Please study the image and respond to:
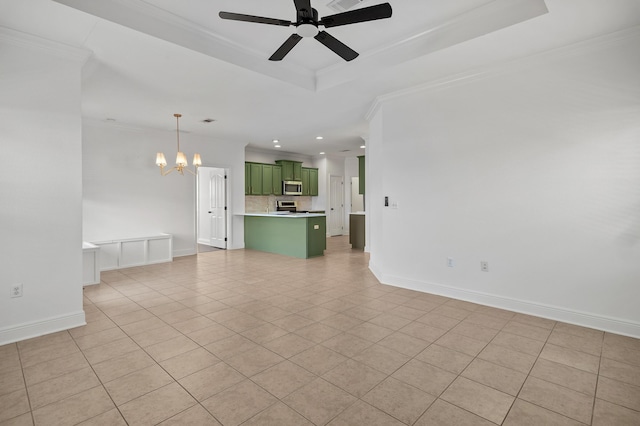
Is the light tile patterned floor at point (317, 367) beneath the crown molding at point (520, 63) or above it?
beneath

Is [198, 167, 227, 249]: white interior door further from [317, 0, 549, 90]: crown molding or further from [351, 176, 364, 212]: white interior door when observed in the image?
[317, 0, 549, 90]: crown molding

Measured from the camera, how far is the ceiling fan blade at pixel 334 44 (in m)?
2.46

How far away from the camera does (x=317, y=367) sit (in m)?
2.40

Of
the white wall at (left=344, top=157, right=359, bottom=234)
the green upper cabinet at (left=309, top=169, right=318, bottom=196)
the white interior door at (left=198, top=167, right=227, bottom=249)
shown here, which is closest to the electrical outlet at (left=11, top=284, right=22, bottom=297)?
the white interior door at (left=198, top=167, right=227, bottom=249)

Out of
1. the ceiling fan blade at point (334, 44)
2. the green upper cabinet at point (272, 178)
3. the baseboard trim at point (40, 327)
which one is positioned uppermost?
the ceiling fan blade at point (334, 44)

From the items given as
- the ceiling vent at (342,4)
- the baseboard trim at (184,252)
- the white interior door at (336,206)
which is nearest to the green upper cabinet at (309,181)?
the white interior door at (336,206)

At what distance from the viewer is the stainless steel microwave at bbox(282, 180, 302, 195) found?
9828 mm

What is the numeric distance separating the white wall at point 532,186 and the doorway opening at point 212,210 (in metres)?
5.23

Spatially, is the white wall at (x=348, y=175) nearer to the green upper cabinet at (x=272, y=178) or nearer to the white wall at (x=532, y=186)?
the green upper cabinet at (x=272, y=178)

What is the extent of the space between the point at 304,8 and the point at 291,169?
7.89 m

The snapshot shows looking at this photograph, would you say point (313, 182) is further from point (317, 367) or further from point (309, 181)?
point (317, 367)

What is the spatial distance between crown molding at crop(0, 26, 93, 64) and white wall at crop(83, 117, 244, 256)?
10.9 ft

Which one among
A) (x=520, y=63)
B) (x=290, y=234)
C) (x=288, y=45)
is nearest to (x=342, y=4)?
(x=288, y=45)

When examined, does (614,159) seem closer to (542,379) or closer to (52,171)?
(542,379)
